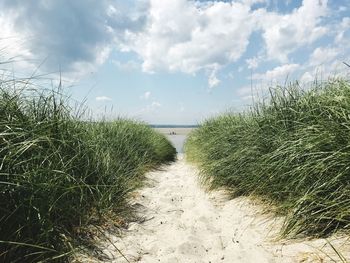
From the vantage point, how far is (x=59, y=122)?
12.2 ft

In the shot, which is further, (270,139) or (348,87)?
(270,139)

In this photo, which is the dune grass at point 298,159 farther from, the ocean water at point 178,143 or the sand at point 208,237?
the ocean water at point 178,143

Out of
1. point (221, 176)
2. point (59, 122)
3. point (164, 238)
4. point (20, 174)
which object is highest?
point (59, 122)

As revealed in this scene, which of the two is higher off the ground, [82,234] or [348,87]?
[348,87]

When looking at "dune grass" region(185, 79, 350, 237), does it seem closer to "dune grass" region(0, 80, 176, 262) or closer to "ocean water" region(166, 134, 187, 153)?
"dune grass" region(0, 80, 176, 262)

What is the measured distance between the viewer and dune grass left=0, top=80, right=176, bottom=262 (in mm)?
2516

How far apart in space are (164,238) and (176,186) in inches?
108

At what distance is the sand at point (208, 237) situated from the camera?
3.00 metres

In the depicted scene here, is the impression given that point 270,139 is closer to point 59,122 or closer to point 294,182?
point 294,182

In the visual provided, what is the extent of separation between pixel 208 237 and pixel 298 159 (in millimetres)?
1136

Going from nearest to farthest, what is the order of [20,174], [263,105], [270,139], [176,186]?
[20,174], [270,139], [263,105], [176,186]

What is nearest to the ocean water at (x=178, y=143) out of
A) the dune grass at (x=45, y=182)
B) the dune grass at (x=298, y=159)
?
the dune grass at (x=298, y=159)

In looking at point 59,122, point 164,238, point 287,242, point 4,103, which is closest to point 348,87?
point 287,242

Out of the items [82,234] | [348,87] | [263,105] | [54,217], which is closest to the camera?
[54,217]
